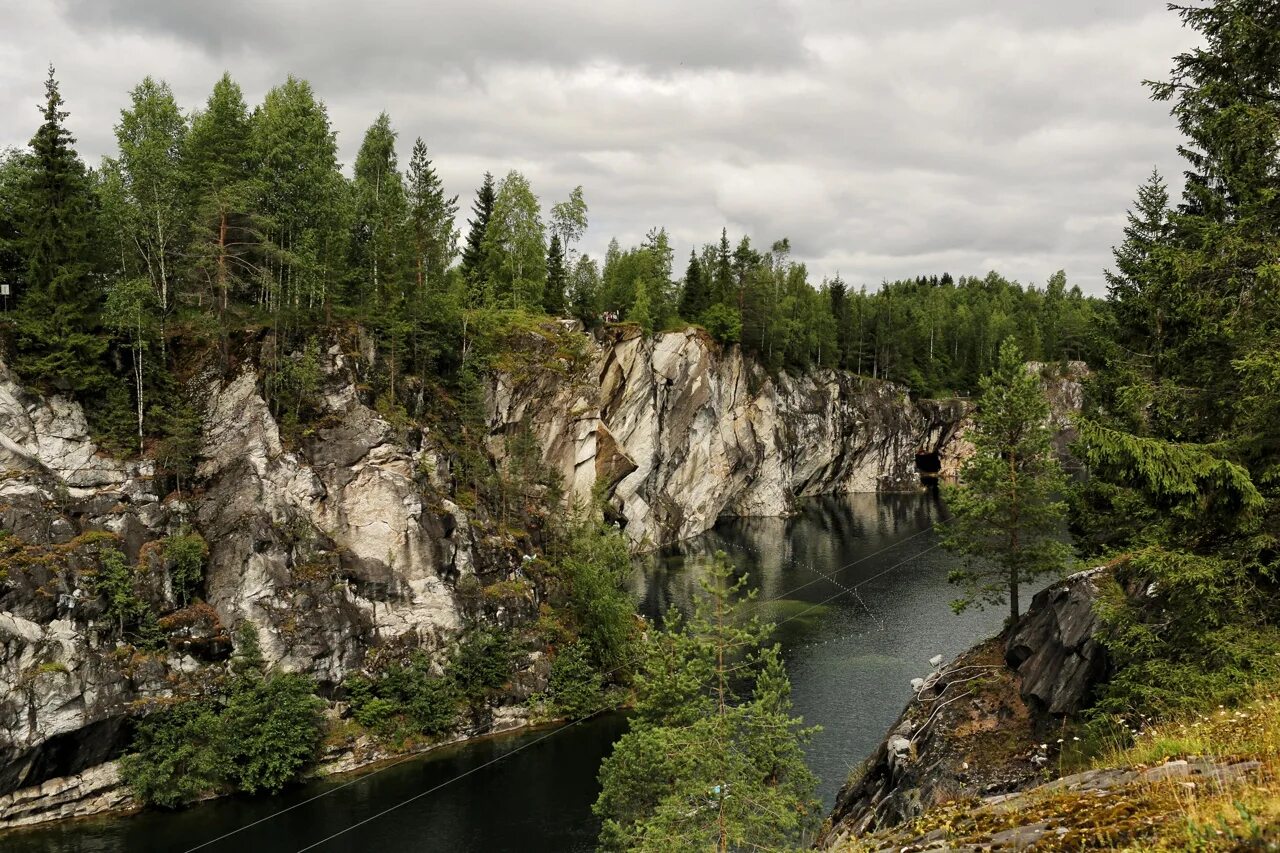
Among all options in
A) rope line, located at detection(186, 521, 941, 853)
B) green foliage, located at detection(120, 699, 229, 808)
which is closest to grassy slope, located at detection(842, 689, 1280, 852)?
rope line, located at detection(186, 521, 941, 853)

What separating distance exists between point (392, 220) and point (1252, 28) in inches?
1834

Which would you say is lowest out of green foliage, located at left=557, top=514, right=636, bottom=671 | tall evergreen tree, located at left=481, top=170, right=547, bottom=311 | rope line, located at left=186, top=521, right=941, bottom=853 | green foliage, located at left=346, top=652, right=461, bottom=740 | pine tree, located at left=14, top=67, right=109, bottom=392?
rope line, located at left=186, top=521, right=941, bottom=853

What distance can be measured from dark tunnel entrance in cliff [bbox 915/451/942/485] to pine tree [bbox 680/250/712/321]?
46.1 metres

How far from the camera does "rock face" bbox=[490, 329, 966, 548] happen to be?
5900 centimetres

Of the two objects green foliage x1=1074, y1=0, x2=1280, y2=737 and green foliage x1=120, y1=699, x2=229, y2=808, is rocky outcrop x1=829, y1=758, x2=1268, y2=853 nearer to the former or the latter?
green foliage x1=1074, y1=0, x2=1280, y2=737

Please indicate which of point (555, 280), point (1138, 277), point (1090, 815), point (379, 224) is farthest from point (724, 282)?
point (1090, 815)

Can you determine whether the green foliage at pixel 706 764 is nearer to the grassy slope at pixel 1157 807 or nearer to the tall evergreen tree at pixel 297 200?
the grassy slope at pixel 1157 807

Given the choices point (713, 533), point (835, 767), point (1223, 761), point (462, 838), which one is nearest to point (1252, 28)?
point (1223, 761)

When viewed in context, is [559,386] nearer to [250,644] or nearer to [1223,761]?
[250,644]

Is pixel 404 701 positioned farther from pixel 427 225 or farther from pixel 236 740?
pixel 427 225

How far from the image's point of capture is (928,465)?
A: 11156cm

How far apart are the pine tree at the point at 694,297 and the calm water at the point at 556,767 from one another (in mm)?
32460

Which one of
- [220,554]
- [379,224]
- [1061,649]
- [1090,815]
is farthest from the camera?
[379,224]

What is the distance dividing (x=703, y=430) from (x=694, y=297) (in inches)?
565
